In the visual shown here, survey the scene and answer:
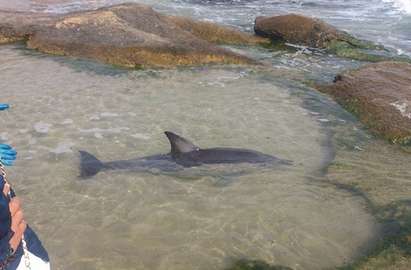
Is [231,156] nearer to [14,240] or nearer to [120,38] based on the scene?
[14,240]

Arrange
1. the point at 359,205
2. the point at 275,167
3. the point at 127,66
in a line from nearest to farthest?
the point at 359,205 < the point at 275,167 < the point at 127,66

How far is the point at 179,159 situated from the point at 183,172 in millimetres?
248

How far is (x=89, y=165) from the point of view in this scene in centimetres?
686

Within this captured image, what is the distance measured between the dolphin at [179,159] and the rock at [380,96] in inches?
96.0

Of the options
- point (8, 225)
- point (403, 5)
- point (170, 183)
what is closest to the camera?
point (8, 225)

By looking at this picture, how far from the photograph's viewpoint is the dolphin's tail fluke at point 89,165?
6.70 metres

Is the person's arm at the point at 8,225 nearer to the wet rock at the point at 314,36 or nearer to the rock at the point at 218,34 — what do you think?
the wet rock at the point at 314,36

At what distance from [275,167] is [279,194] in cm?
72

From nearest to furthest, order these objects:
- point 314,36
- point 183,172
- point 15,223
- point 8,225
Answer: point 8,225 → point 15,223 → point 183,172 → point 314,36

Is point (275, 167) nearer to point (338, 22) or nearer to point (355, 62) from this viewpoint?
point (355, 62)

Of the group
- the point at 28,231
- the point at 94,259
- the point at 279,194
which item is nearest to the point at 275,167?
the point at 279,194

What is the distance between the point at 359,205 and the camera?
20.1ft

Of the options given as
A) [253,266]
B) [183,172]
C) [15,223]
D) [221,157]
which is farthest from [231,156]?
[15,223]

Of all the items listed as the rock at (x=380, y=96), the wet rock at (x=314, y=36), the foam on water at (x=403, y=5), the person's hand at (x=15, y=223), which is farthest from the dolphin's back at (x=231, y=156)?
the foam on water at (x=403, y=5)
